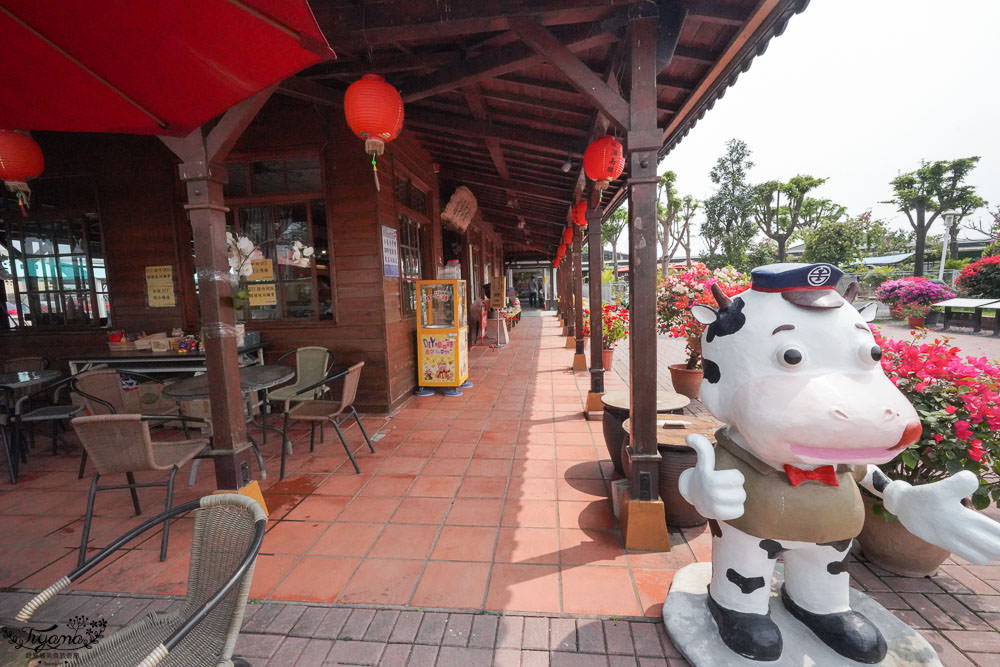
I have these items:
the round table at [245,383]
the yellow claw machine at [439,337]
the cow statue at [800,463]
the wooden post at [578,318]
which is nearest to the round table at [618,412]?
the cow statue at [800,463]

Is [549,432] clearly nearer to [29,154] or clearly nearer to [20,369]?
[29,154]

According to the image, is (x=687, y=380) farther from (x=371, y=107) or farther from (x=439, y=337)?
(x=371, y=107)

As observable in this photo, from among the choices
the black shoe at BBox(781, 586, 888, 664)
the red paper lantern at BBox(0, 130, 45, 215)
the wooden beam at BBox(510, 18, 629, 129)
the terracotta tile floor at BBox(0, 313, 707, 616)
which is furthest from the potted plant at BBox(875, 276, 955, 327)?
the red paper lantern at BBox(0, 130, 45, 215)

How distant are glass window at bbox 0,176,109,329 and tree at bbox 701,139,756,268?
25552 mm

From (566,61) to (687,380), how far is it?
13.8 ft

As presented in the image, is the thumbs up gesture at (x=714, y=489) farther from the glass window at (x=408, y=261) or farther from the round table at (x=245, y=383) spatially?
the glass window at (x=408, y=261)

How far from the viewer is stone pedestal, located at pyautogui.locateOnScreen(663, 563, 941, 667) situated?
161cm

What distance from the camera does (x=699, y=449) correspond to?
1.65m

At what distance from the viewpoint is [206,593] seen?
60.9 inches

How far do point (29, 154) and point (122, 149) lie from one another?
189cm

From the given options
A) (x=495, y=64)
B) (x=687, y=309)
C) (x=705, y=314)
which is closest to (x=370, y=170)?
(x=495, y=64)

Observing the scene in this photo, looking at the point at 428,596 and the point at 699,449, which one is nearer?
the point at 699,449

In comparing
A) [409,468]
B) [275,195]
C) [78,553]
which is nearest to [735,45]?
[409,468]

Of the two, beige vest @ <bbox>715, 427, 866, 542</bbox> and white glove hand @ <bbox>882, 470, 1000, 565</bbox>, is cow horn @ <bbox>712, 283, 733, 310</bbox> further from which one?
white glove hand @ <bbox>882, 470, 1000, 565</bbox>
